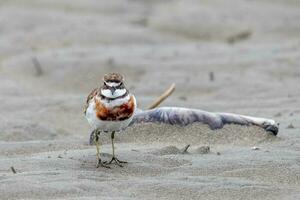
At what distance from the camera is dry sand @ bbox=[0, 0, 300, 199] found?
5.02 m

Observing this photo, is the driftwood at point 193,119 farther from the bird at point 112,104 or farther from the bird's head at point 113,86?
the bird's head at point 113,86

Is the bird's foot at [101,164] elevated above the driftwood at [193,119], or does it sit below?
below

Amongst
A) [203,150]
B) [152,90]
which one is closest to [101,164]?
[203,150]

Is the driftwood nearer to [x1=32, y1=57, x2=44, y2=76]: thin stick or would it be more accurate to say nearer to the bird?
the bird

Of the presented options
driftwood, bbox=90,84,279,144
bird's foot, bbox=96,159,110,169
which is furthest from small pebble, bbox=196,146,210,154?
bird's foot, bbox=96,159,110,169

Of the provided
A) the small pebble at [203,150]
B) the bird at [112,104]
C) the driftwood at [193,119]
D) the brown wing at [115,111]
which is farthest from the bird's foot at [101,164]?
the driftwood at [193,119]

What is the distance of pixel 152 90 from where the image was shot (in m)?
8.79

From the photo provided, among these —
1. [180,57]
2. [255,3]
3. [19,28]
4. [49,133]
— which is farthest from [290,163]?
[255,3]

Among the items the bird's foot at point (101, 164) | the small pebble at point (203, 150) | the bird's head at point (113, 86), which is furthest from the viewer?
the small pebble at point (203, 150)

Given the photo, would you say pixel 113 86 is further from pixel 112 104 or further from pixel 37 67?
pixel 37 67

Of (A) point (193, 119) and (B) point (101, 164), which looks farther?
(A) point (193, 119)

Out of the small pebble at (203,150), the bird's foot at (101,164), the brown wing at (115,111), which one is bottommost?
the small pebble at (203,150)

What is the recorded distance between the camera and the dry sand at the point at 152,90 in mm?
5016

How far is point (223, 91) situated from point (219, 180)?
3575 mm
